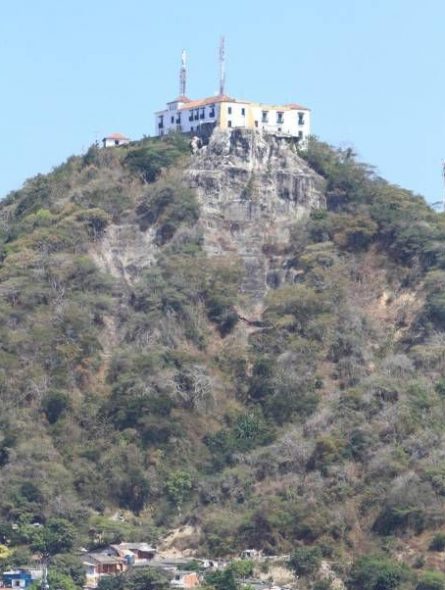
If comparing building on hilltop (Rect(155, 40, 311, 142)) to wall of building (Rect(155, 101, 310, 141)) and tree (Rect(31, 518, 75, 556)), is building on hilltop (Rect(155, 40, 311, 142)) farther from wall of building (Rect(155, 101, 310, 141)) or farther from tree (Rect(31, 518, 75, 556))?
tree (Rect(31, 518, 75, 556))

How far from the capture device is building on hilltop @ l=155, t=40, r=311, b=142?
88.5m

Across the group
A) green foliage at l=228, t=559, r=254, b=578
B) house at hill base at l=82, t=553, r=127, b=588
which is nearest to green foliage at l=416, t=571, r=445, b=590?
green foliage at l=228, t=559, r=254, b=578

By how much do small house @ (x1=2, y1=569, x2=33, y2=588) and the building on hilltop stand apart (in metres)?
24.2

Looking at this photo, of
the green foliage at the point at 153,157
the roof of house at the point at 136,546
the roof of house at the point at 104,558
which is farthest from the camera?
the green foliage at the point at 153,157

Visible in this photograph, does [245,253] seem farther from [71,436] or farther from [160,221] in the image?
[71,436]

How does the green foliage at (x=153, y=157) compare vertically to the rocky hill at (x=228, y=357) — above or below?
above

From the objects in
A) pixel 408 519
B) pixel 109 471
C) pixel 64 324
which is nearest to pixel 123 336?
pixel 64 324

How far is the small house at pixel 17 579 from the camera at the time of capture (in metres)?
69.5

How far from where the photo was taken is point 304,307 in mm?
81500

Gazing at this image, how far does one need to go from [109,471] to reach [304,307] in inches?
392

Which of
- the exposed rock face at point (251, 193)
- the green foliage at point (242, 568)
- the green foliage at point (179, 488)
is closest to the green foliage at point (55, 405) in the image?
the green foliage at point (179, 488)

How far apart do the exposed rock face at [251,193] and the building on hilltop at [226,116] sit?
2.17 feet

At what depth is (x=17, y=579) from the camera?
69.9 metres

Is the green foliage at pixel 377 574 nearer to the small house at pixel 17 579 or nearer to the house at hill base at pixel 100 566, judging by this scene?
the house at hill base at pixel 100 566
